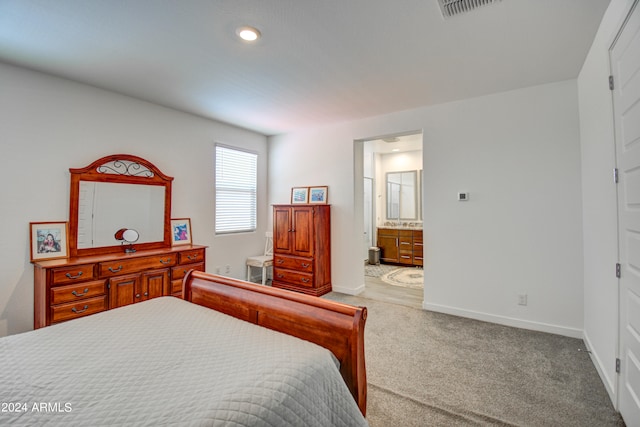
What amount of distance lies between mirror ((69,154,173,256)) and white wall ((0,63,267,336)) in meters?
0.11

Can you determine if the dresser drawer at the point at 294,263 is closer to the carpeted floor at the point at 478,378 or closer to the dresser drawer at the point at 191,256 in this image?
the dresser drawer at the point at 191,256

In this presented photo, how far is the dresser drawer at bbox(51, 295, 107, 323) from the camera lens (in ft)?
8.14

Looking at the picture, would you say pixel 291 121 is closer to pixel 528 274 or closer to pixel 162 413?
pixel 528 274

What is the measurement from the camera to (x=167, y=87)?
312cm

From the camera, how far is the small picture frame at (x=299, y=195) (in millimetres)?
4722

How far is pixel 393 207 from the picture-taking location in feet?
23.1

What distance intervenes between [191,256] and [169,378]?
257 cm

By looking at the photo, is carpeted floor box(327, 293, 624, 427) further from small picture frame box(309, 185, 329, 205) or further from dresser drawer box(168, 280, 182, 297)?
dresser drawer box(168, 280, 182, 297)

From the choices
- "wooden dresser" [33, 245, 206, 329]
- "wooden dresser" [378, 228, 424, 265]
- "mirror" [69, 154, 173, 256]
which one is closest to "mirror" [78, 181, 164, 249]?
"mirror" [69, 154, 173, 256]

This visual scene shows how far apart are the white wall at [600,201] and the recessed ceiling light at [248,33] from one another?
222 centimetres

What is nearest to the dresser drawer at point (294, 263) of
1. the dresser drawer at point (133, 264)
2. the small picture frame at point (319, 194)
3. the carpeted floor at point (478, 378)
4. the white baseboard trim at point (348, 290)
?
the white baseboard trim at point (348, 290)

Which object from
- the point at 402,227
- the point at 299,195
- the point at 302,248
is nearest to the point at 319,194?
the point at 299,195

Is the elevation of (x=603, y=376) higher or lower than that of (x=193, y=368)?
lower

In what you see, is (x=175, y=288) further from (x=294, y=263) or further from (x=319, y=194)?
(x=319, y=194)
